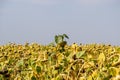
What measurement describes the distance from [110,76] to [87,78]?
0.31 meters

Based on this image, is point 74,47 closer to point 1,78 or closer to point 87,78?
point 1,78

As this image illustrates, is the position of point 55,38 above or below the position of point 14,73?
above

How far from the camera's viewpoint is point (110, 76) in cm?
361

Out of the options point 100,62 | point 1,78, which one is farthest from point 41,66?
point 100,62

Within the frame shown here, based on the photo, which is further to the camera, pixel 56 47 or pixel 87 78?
pixel 56 47

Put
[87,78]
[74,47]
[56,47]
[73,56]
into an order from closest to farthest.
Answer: [87,78] < [73,56] < [74,47] < [56,47]

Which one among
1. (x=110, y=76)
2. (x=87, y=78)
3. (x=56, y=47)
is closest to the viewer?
(x=110, y=76)

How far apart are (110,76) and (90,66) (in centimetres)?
74

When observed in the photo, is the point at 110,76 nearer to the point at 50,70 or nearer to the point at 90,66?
the point at 90,66

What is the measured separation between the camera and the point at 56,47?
241 inches

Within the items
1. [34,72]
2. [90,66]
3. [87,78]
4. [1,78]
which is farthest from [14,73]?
[87,78]

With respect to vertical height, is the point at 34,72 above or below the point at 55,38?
below

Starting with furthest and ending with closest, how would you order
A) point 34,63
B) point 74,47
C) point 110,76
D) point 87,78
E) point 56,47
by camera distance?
point 56,47 < point 74,47 < point 34,63 < point 87,78 < point 110,76

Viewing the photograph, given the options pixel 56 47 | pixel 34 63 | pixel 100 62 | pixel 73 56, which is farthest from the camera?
pixel 56 47
